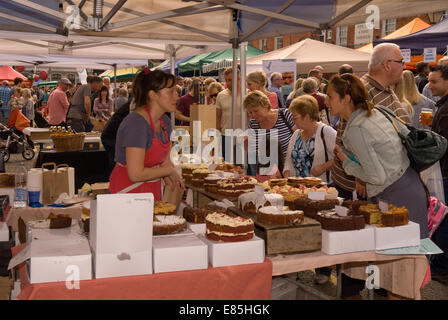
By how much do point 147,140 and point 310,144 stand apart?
5.21 feet

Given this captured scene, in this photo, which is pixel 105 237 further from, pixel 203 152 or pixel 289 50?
pixel 289 50

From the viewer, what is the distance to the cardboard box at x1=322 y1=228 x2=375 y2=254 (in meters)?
2.29

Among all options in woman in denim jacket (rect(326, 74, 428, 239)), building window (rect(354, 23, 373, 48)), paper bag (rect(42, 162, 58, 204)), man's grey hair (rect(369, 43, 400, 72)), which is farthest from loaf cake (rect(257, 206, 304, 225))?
building window (rect(354, 23, 373, 48))

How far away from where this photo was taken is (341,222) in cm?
232

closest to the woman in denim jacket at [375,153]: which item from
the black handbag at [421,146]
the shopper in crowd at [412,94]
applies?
the black handbag at [421,146]

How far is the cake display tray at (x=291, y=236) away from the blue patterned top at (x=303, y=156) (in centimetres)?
155

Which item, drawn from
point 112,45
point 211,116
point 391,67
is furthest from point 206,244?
point 112,45

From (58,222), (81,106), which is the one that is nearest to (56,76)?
(81,106)

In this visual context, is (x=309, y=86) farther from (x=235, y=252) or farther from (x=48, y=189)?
(x=235, y=252)

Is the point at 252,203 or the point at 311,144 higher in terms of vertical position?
the point at 311,144

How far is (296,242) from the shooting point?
2.28 m

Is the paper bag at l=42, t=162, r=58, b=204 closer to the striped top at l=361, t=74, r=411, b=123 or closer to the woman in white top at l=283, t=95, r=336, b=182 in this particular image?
the woman in white top at l=283, t=95, r=336, b=182

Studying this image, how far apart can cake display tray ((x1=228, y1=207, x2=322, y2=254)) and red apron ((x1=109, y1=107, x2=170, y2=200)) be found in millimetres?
731

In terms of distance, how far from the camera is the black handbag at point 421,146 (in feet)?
8.46
